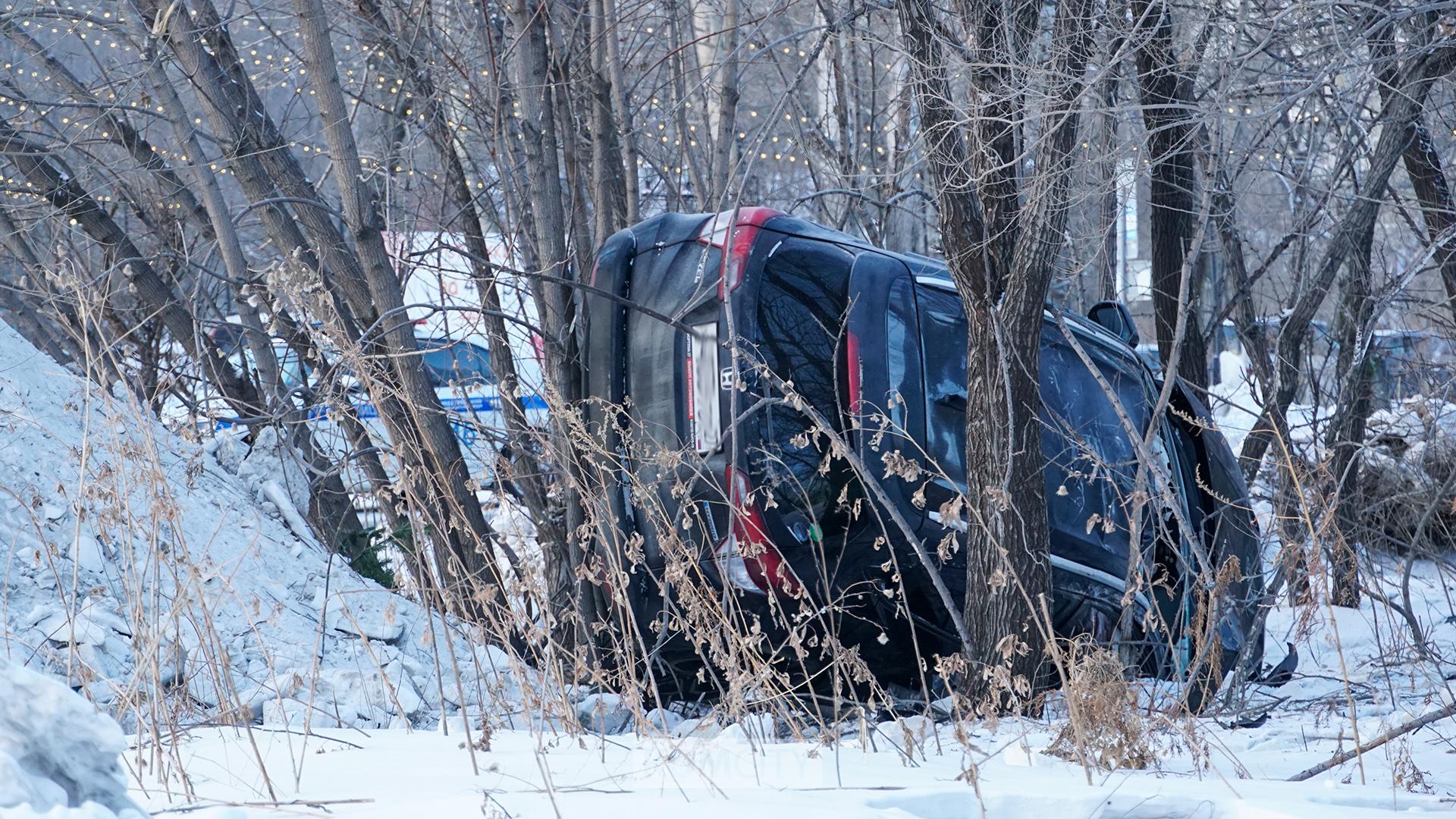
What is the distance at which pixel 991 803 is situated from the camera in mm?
2732

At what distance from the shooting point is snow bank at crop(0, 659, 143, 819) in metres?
1.89

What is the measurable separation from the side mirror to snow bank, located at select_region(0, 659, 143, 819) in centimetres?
524

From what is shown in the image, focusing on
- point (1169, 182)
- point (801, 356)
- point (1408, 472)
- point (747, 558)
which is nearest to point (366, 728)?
point (747, 558)

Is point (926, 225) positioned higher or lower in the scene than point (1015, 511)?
higher

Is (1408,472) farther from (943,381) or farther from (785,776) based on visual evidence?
(785,776)

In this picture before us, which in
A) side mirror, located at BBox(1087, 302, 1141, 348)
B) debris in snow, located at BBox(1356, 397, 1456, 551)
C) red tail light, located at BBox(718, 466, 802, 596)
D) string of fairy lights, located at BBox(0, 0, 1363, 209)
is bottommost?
debris in snow, located at BBox(1356, 397, 1456, 551)

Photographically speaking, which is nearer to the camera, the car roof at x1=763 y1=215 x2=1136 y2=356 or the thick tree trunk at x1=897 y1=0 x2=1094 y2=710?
the thick tree trunk at x1=897 y1=0 x2=1094 y2=710

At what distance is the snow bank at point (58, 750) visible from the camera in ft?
6.21

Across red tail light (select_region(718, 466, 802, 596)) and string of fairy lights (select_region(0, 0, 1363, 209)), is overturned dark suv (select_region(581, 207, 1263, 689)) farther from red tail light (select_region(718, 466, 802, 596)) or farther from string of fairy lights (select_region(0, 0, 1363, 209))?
string of fairy lights (select_region(0, 0, 1363, 209))

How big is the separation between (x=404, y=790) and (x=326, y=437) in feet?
17.0

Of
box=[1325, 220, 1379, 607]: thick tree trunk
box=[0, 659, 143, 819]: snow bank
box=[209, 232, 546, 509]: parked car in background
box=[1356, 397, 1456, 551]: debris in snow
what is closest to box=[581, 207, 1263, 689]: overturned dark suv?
box=[209, 232, 546, 509]: parked car in background

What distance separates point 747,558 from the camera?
4230 millimetres

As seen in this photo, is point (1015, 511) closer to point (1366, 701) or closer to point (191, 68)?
point (1366, 701)

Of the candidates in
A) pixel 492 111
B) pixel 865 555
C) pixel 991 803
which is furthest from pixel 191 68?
pixel 991 803
